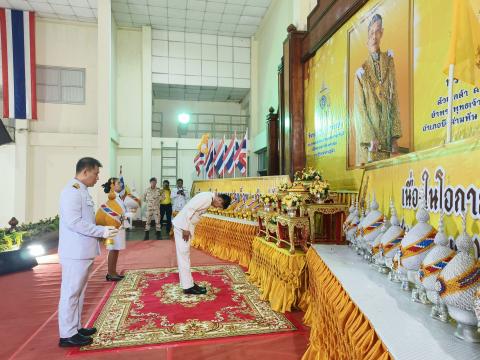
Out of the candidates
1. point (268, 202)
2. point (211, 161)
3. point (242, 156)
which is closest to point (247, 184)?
point (242, 156)

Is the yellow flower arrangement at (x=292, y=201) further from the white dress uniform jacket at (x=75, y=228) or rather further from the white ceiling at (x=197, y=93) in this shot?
the white ceiling at (x=197, y=93)

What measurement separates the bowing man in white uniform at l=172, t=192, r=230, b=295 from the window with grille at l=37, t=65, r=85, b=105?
7.55 metres

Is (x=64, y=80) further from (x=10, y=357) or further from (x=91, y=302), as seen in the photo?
(x=10, y=357)

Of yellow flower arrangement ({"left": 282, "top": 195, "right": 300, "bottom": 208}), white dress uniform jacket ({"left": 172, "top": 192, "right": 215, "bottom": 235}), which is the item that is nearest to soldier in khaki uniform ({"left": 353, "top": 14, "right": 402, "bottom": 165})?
yellow flower arrangement ({"left": 282, "top": 195, "right": 300, "bottom": 208})

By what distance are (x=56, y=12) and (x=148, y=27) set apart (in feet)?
8.27

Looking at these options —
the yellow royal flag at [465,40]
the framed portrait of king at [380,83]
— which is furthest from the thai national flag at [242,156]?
the yellow royal flag at [465,40]

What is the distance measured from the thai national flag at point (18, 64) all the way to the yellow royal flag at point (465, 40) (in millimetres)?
9930

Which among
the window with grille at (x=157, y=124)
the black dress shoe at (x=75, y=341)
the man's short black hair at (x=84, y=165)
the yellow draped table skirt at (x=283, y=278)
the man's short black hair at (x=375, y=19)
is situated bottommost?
the black dress shoe at (x=75, y=341)

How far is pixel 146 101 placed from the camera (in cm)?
1024

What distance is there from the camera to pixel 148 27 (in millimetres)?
10180

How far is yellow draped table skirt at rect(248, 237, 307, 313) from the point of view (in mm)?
3043

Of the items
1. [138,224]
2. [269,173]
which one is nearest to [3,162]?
[138,224]

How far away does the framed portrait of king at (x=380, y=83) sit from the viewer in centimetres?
300

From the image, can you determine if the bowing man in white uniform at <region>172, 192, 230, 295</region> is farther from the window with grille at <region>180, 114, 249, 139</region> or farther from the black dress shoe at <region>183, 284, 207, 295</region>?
the window with grille at <region>180, 114, 249, 139</region>
